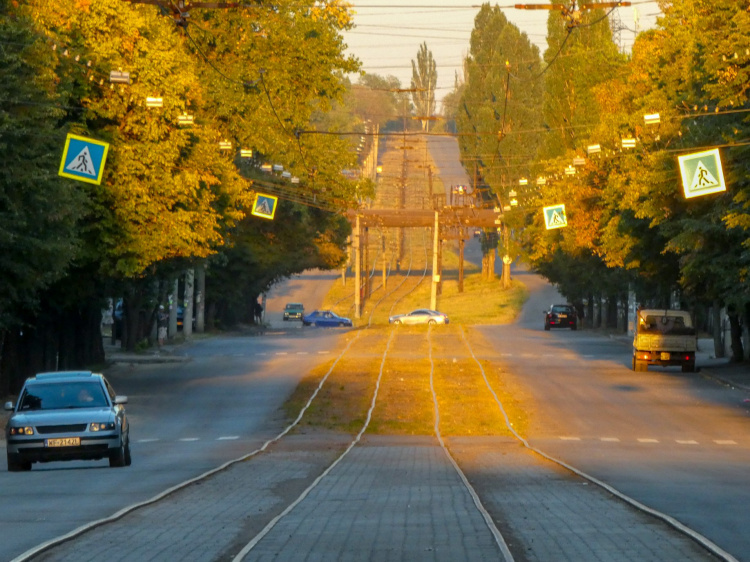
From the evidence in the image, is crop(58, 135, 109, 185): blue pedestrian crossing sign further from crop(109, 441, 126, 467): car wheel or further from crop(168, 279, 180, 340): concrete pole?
crop(168, 279, 180, 340): concrete pole

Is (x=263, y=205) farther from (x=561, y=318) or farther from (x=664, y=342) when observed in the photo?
(x=561, y=318)

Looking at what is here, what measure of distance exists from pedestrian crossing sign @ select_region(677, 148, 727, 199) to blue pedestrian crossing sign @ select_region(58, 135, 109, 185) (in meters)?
13.8

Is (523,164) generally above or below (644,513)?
above

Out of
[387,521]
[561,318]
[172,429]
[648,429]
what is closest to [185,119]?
[172,429]

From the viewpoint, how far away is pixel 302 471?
19781mm

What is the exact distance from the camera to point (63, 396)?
21.3m

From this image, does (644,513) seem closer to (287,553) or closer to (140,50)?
(287,553)

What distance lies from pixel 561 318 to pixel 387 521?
65727 millimetres

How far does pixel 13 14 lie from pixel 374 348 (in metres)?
29.1

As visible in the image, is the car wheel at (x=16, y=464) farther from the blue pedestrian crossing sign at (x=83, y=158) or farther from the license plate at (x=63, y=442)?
the blue pedestrian crossing sign at (x=83, y=158)

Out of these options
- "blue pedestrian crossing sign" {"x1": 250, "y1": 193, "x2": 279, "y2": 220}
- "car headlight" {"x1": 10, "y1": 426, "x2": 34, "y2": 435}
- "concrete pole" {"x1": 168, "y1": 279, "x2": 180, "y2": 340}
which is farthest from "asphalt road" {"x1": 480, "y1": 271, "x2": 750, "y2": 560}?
"concrete pole" {"x1": 168, "y1": 279, "x2": 180, "y2": 340}

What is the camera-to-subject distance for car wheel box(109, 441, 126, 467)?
66.9ft

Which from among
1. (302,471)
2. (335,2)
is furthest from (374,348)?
(302,471)

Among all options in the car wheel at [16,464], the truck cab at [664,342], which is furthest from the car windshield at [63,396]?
the truck cab at [664,342]
